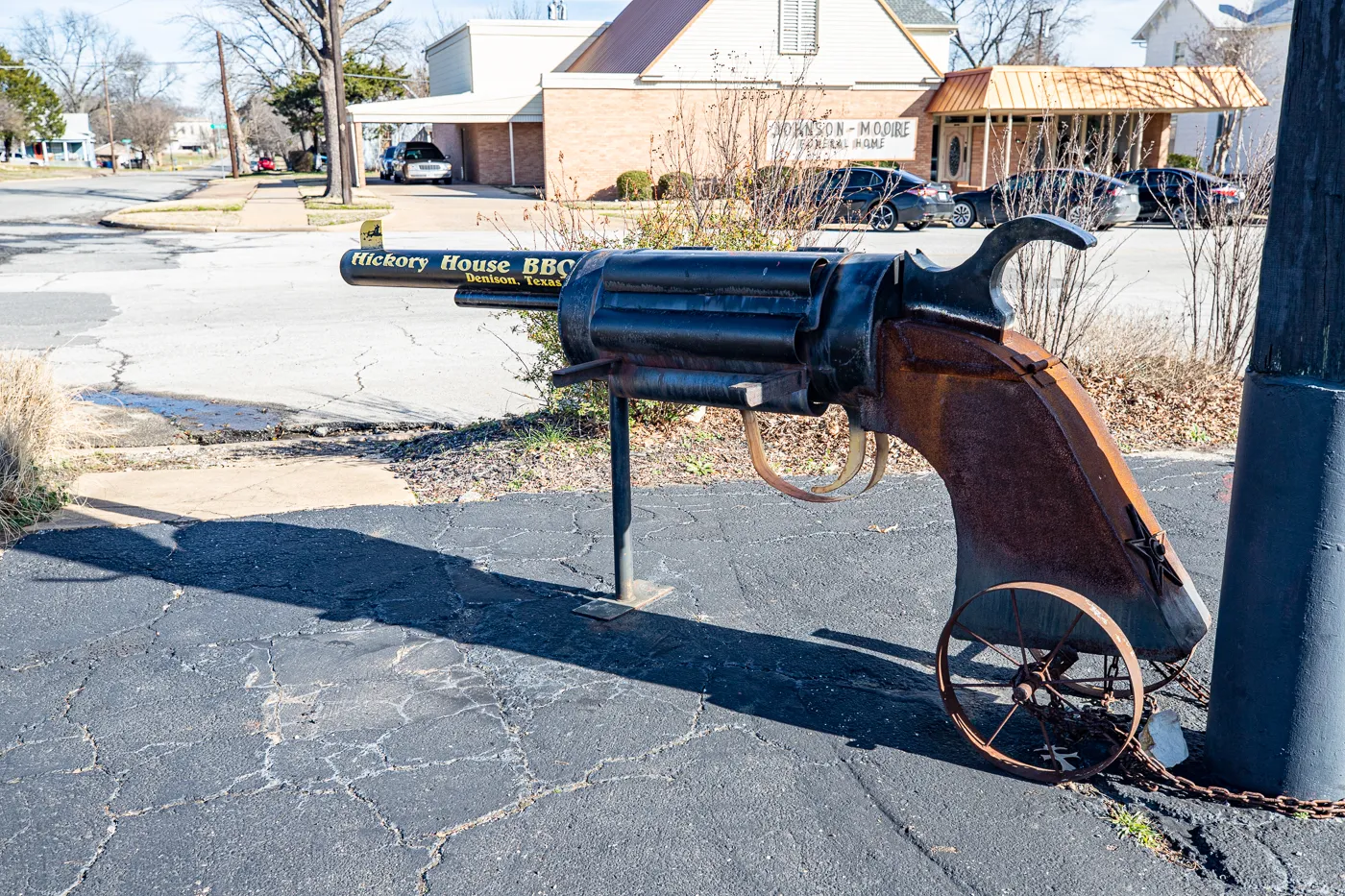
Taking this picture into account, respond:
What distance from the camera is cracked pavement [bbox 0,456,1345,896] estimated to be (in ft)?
8.80

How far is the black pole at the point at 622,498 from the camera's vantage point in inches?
161

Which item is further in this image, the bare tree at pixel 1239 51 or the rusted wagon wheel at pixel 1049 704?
the bare tree at pixel 1239 51

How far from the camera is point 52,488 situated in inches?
219

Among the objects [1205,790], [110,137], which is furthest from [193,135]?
[1205,790]

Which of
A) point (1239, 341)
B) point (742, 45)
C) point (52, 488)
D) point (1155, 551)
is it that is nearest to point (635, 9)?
point (742, 45)

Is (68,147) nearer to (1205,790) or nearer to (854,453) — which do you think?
(854,453)

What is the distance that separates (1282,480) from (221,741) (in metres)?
2.97

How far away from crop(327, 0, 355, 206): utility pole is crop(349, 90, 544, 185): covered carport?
→ 12.1 ft

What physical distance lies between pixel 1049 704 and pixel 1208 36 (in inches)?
1880

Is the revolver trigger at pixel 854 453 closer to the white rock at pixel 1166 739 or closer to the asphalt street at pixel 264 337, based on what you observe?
the white rock at pixel 1166 739

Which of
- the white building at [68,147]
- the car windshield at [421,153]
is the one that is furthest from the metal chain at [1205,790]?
the white building at [68,147]

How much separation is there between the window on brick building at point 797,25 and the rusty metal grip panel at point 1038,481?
3407 cm

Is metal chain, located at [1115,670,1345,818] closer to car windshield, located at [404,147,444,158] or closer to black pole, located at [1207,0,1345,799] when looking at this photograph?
black pole, located at [1207,0,1345,799]

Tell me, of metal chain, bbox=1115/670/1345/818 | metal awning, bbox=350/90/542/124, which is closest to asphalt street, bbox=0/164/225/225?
metal awning, bbox=350/90/542/124
